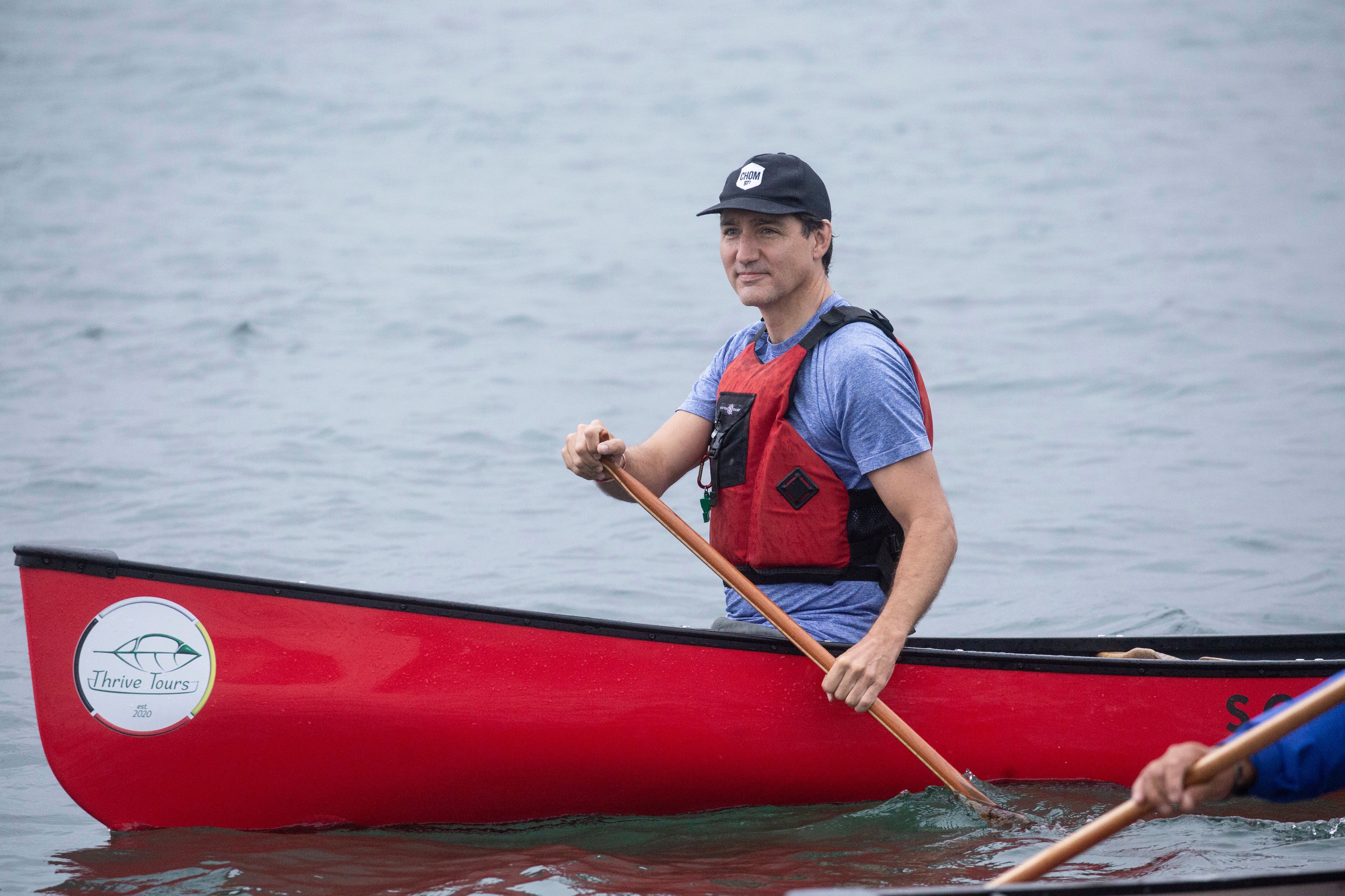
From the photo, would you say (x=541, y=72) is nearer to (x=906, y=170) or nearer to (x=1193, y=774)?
(x=906, y=170)

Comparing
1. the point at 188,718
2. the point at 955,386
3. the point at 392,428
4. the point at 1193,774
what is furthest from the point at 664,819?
the point at 955,386

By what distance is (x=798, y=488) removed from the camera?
3738 millimetres

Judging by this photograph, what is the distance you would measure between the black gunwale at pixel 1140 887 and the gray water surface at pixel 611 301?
128cm

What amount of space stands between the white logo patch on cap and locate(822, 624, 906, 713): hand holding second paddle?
1.15 meters

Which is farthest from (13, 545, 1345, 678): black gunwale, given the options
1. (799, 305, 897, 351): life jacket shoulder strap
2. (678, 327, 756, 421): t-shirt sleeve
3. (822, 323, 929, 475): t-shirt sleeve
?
(799, 305, 897, 351): life jacket shoulder strap

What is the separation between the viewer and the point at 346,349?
42.2 feet

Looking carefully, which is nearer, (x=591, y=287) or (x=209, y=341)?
(x=209, y=341)

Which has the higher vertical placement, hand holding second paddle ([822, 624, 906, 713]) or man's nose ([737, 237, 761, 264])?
man's nose ([737, 237, 761, 264])

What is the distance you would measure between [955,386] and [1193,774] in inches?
352

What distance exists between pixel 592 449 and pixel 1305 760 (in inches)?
73.6

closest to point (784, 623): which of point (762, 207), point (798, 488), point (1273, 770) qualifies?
point (798, 488)

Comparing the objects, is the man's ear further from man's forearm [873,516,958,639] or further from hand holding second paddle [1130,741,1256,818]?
hand holding second paddle [1130,741,1256,818]

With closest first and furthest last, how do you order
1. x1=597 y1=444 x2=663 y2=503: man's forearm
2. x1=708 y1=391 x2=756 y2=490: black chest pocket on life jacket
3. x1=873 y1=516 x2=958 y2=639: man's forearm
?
1. x1=873 y1=516 x2=958 y2=639: man's forearm
2. x1=708 y1=391 x2=756 y2=490: black chest pocket on life jacket
3. x1=597 y1=444 x2=663 y2=503: man's forearm

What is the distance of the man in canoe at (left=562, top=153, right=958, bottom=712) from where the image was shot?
11.6 feet
